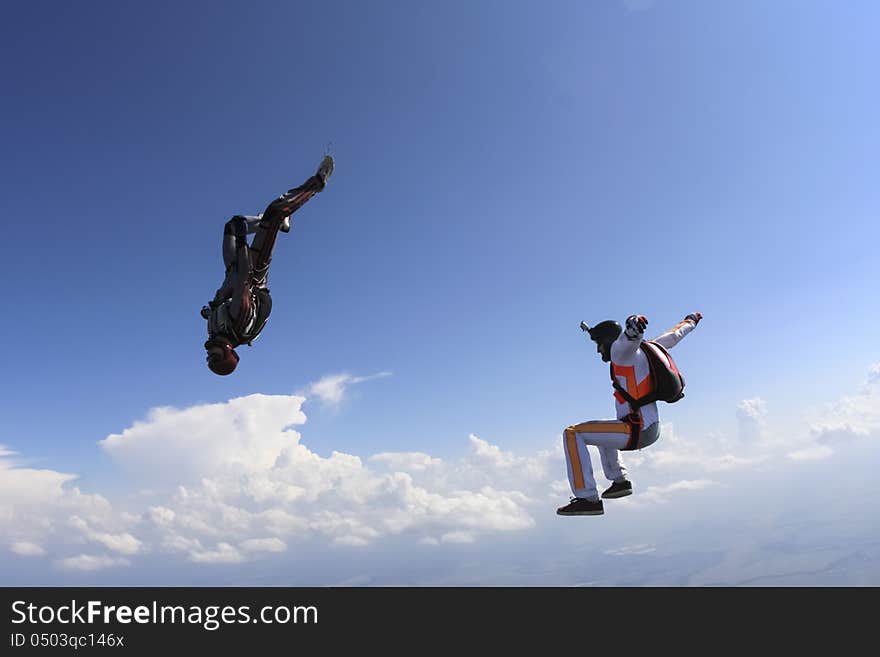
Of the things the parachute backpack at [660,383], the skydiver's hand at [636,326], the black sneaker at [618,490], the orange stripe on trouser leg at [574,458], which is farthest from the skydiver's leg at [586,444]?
the skydiver's hand at [636,326]

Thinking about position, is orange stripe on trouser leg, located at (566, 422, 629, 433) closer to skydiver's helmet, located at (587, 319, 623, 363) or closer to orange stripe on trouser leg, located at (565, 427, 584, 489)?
orange stripe on trouser leg, located at (565, 427, 584, 489)

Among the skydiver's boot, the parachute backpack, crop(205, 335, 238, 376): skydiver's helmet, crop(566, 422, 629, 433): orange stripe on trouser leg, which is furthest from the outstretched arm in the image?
crop(205, 335, 238, 376): skydiver's helmet

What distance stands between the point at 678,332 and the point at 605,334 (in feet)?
3.70

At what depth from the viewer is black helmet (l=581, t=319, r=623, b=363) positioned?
6.85 metres

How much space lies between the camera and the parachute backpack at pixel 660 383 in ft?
21.6

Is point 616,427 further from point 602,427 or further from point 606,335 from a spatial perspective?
point 606,335

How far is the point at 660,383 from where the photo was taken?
658 centimetres

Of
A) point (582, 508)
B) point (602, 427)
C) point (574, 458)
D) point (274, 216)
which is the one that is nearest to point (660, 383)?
Result: point (602, 427)

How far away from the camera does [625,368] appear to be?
6691 mm

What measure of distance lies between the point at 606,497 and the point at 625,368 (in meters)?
1.68

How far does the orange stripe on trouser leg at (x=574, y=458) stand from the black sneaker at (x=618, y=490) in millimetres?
391

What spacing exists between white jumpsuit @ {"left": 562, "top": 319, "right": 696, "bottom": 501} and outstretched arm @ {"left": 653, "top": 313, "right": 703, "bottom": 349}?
52 cm
